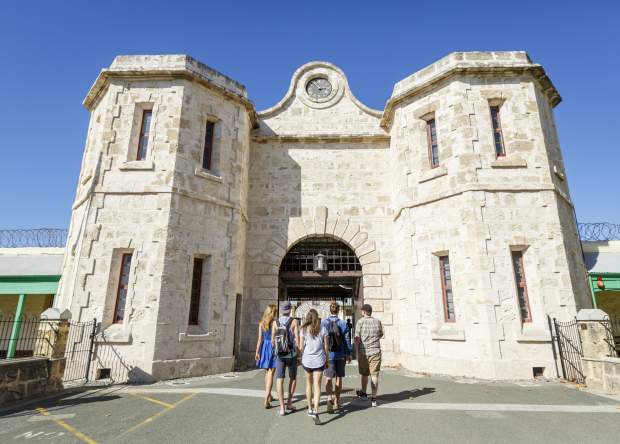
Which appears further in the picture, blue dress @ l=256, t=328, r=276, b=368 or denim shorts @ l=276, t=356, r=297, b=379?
blue dress @ l=256, t=328, r=276, b=368

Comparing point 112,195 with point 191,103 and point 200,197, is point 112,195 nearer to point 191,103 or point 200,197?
point 200,197

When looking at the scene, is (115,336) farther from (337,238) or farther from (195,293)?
(337,238)

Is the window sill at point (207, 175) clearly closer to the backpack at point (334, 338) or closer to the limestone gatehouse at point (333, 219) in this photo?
the limestone gatehouse at point (333, 219)

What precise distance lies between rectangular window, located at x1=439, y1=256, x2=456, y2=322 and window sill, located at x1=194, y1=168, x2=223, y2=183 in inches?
284

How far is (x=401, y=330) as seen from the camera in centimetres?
1080

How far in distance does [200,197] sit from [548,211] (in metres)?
9.92

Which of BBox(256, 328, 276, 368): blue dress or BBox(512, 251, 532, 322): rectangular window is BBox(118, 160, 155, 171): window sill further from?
BBox(512, 251, 532, 322): rectangular window

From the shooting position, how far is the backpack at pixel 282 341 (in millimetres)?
5473

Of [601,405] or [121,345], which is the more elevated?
[121,345]

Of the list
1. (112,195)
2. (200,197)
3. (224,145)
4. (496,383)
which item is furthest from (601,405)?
(112,195)

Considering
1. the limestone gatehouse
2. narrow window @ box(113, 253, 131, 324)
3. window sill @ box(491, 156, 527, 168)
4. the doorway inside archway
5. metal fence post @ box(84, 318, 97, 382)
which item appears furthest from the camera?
the doorway inside archway

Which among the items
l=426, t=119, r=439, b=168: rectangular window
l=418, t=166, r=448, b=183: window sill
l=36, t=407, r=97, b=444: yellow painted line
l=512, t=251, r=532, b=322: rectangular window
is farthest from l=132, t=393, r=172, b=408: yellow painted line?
l=426, t=119, r=439, b=168: rectangular window

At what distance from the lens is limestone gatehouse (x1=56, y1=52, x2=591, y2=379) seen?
8.84 m

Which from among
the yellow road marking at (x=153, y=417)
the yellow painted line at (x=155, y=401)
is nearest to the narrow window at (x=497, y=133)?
the yellow road marking at (x=153, y=417)
